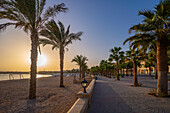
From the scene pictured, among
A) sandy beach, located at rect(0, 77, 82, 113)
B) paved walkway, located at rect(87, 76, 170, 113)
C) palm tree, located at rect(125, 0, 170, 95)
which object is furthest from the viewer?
palm tree, located at rect(125, 0, 170, 95)

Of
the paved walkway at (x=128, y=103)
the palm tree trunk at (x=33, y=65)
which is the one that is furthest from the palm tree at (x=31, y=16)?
the paved walkway at (x=128, y=103)

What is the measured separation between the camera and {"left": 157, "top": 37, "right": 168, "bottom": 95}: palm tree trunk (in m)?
9.07

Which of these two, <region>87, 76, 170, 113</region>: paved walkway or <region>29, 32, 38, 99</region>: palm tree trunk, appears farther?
<region>29, 32, 38, 99</region>: palm tree trunk

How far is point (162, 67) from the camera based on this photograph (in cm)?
920

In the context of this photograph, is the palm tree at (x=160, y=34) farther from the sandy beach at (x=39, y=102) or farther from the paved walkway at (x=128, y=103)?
the sandy beach at (x=39, y=102)

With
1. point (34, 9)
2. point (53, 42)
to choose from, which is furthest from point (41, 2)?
point (53, 42)

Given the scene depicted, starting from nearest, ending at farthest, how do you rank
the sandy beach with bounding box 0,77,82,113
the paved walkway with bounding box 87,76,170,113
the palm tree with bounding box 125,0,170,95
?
the paved walkway with bounding box 87,76,170,113, the sandy beach with bounding box 0,77,82,113, the palm tree with bounding box 125,0,170,95

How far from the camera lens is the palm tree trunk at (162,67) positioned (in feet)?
29.8

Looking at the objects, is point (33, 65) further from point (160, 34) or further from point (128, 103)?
point (160, 34)

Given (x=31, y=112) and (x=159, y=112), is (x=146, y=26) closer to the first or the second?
(x=159, y=112)

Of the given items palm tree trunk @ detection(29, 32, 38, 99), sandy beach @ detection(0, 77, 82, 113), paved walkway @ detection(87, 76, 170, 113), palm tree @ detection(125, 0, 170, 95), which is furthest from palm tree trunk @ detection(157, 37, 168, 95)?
palm tree trunk @ detection(29, 32, 38, 99)

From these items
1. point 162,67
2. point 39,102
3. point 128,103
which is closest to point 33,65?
point 39,102

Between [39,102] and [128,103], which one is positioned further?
[39,102]

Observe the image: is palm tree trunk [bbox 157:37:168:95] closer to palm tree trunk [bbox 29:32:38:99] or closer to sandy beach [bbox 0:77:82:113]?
sandy beach [bbox 0:77:82:113]
